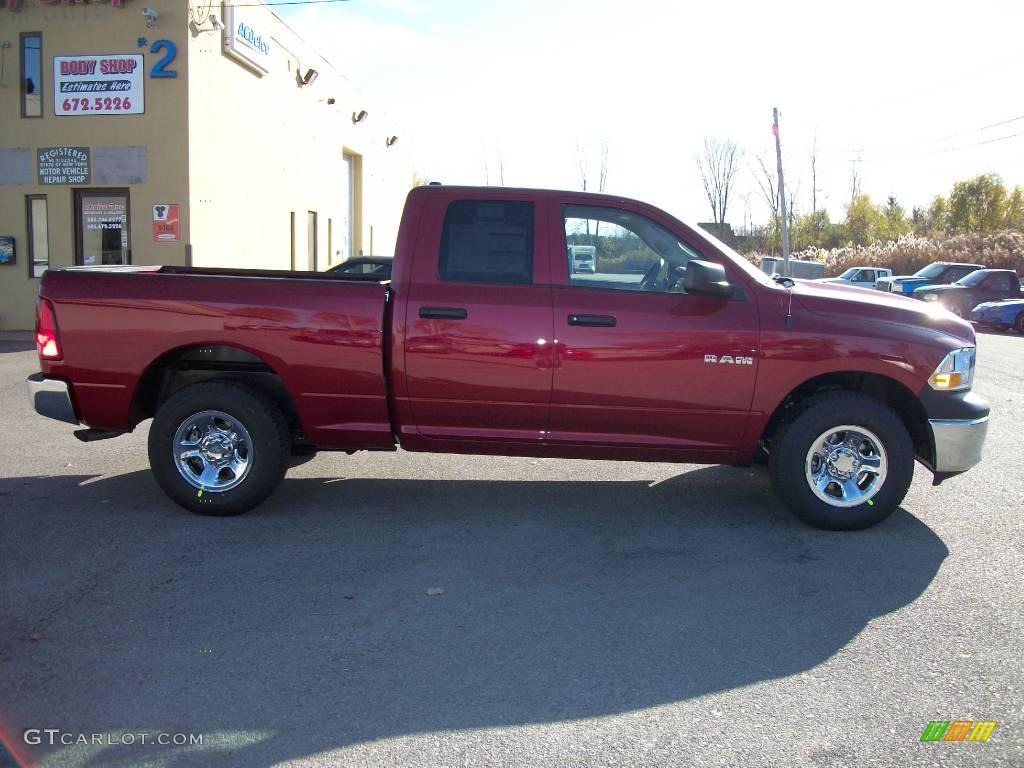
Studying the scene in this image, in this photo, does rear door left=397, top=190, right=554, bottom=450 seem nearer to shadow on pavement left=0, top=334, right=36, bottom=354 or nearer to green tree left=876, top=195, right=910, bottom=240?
shadow on pavement left=0, top=334, right=36, bottom=354

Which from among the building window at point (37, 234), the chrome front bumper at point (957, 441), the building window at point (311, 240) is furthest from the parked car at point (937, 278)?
the chrome front bumper at point (957, 441)

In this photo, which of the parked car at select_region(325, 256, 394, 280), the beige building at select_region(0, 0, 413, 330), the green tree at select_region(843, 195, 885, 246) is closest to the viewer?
the parked car at select_region(325, 256, 394, 280)

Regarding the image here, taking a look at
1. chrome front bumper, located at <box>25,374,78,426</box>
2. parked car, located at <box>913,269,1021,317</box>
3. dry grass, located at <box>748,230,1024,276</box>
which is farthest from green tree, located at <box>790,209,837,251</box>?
chrome front bumper, located at <box>25,374,78,426</box>

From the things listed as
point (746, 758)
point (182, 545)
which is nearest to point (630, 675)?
point (746, 758)

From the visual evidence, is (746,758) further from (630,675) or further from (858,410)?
(858,410)

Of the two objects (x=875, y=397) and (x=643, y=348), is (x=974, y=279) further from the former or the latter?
(x=643, y=348)

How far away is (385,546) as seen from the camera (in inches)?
216

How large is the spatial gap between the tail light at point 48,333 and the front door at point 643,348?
10.5 feet

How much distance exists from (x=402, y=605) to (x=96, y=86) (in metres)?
16.8

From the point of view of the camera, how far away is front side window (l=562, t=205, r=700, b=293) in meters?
5.80

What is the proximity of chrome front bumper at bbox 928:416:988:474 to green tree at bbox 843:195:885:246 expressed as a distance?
198 ft

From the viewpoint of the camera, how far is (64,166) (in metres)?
18.1

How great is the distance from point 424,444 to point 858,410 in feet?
8.95

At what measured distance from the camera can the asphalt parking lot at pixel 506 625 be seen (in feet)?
11.2
